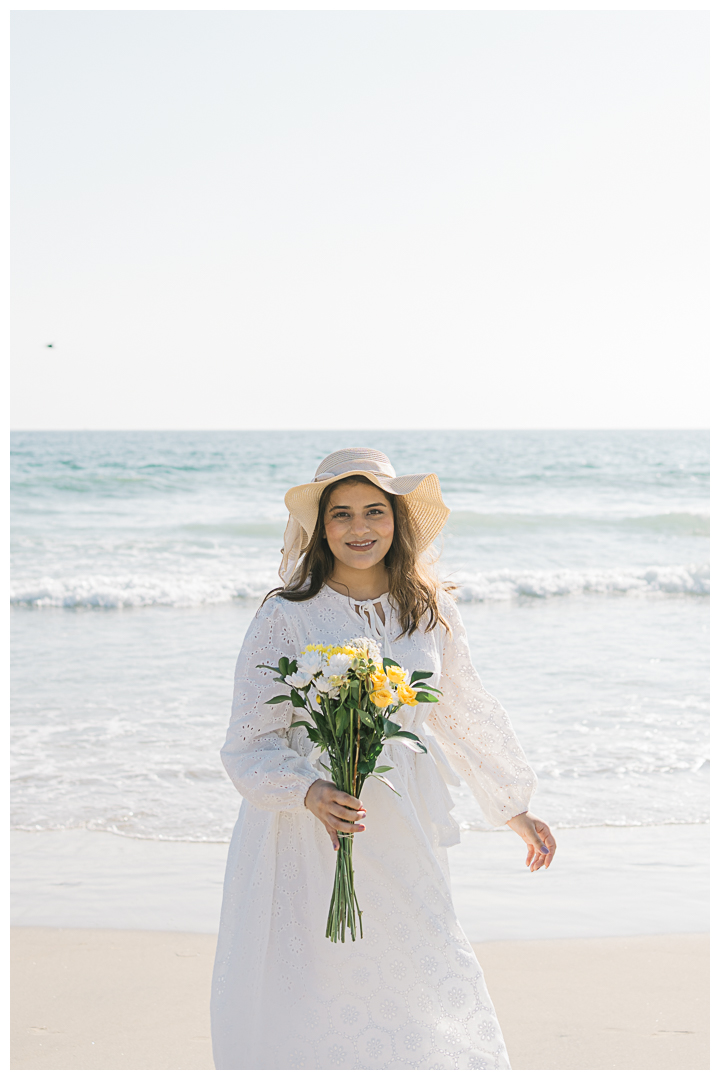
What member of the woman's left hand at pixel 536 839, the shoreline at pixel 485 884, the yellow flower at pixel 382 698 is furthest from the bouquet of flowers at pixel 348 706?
the shoreline at pixel 485 884

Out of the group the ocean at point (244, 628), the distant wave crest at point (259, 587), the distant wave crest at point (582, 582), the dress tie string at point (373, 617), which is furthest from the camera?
the distant wave crest at point (582, 582)

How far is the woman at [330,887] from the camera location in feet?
7.79

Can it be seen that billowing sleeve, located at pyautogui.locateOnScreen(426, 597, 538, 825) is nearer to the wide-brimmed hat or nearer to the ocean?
the wide-brimmed hat

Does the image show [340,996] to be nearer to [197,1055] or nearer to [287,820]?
[287,820]

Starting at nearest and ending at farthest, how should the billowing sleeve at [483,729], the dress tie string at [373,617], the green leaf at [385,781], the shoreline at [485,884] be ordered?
the green leaf at [385,781]
the dress tie string at [373,617]
the billowing sleeve at [483,729]
the shoreline at [485,884]

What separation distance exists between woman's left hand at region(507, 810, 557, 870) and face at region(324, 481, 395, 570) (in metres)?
0.85

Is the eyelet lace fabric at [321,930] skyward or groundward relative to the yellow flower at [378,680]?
groundward

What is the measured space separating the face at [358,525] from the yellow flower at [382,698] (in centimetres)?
58

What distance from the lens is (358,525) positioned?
2.64m

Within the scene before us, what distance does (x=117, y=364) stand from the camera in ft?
109

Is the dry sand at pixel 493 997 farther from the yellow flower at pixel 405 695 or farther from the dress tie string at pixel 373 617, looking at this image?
the yellow flower at pixel 405 695

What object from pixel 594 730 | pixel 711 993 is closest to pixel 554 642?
pixel 594 730

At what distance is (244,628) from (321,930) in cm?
830

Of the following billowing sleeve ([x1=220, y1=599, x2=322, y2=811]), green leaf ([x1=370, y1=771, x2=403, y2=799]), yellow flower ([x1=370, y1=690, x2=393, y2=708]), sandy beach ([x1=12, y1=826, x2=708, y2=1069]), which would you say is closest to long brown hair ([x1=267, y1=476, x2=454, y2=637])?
billowing sleeve ([x1=220, y1=599, x2=322, y2=811])
